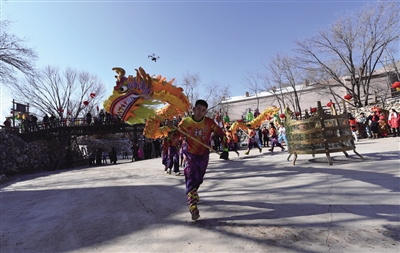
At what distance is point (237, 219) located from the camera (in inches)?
127

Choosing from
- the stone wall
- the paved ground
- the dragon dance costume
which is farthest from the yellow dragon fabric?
the stone wall

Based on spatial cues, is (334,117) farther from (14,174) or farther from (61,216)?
(14,174)

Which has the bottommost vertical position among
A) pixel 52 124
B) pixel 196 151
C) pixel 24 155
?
pixel 196 151

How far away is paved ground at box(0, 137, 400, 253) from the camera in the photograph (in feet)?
8.21

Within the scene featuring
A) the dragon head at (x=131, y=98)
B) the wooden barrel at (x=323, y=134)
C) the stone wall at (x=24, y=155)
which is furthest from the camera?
the stone wall at (x=24, y=155)

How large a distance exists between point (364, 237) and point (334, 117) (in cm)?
484

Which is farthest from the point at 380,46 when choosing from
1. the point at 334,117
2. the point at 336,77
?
the point at 334,117

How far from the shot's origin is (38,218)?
436 cm

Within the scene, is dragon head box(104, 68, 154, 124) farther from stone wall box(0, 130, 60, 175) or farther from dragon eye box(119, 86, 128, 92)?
stone wall box(0, 130, 60, 175)

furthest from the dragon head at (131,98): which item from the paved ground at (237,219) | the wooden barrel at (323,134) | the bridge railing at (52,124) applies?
the bridge railing at (52,124)

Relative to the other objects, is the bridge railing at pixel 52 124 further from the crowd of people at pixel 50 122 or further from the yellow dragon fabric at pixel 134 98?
the yellow dragon fabric at pixel 134 98

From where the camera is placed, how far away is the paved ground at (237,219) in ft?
8.21

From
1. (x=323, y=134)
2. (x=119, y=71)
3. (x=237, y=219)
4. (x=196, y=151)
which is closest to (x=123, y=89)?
(x=119, y=71)

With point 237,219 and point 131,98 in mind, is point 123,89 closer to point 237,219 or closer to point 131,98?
point 131,98
